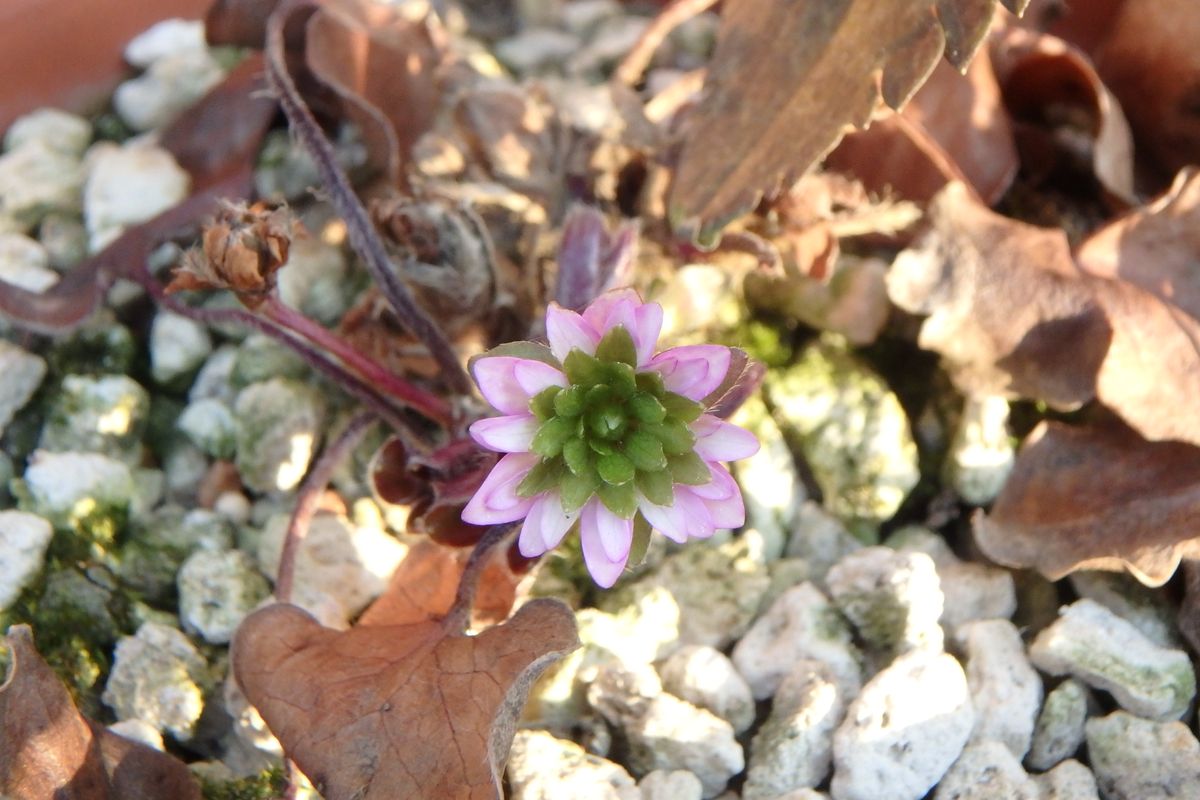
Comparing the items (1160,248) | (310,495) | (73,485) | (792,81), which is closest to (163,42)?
(73,485)

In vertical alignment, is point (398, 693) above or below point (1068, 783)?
above

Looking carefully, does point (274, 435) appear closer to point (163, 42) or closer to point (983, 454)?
point (163, 42)

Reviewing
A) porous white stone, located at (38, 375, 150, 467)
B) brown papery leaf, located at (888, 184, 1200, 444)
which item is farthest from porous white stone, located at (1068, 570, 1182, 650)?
porous white stone, located at (38, 375, 150, 467)

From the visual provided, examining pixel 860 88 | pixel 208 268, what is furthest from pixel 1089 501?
pixel 208 268

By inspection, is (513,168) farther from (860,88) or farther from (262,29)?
(860,88)

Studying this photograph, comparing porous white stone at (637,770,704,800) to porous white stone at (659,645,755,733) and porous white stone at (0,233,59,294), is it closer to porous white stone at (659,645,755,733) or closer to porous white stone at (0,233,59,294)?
porous white stone at (659,645,755,733)

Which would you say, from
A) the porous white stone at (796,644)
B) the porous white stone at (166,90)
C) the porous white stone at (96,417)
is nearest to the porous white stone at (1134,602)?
the porous white stone at (796,644)
